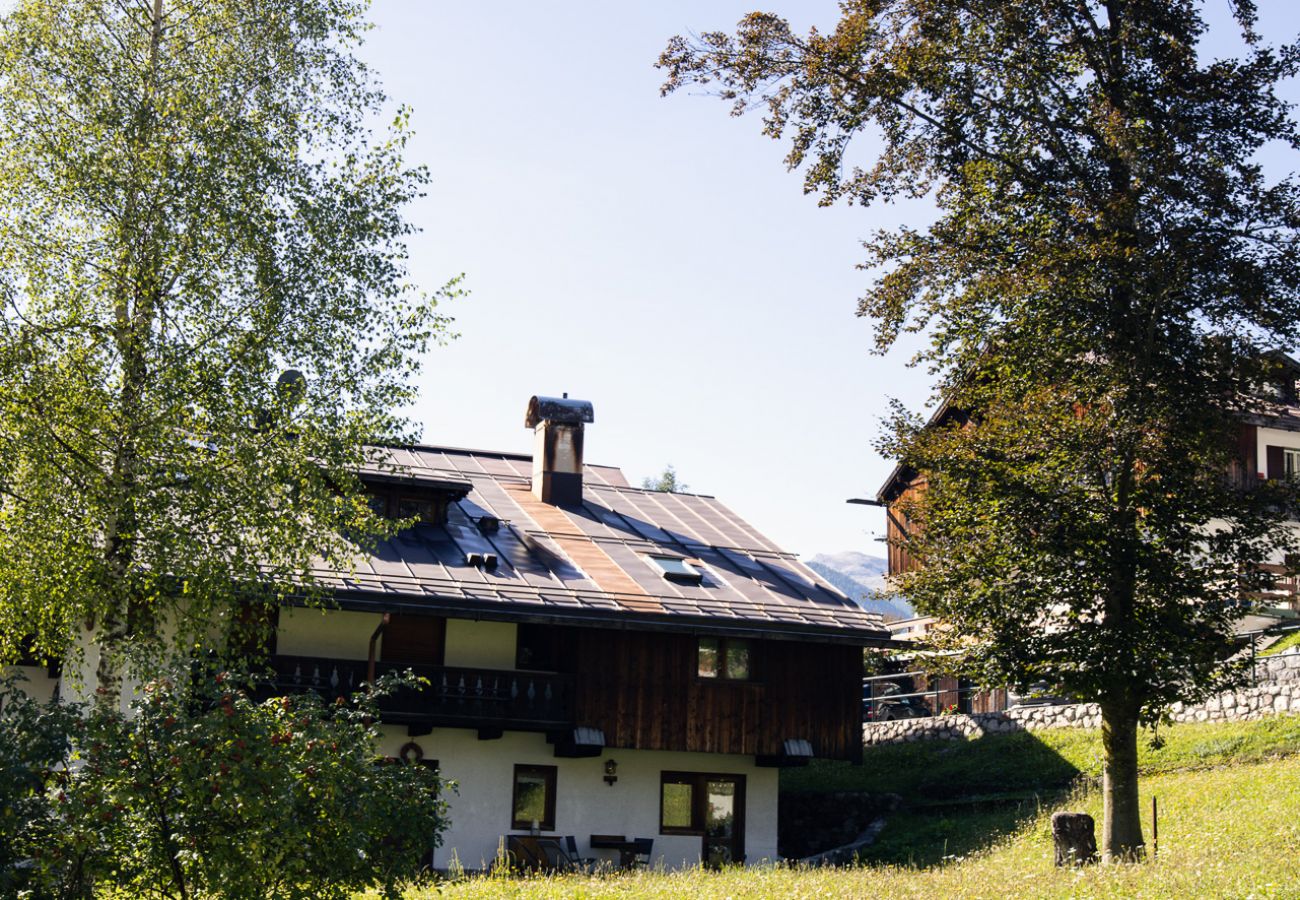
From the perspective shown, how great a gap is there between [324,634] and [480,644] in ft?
9.16

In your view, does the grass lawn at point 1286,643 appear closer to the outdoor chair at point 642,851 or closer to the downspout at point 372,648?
the outdoor chair at point 642,851

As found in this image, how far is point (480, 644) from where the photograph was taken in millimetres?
25797

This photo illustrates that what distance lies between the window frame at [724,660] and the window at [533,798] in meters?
3.22

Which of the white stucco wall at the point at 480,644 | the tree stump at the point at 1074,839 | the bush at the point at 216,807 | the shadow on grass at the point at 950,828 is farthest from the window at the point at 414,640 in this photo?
the bush at the point at 216,807

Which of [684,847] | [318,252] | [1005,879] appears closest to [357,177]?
[318,252]

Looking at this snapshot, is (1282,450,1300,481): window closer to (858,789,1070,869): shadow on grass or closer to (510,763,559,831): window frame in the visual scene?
(858,789,1070,869): shadow on grass

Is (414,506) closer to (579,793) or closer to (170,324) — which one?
(579,793)

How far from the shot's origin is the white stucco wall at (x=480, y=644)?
25547mm

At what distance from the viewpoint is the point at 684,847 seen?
26203 mm

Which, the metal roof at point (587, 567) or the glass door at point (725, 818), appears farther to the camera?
the glass door at point (725, 818)

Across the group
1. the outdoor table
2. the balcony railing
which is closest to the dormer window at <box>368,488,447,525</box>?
the balcony railing

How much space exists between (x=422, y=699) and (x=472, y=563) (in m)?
2.69

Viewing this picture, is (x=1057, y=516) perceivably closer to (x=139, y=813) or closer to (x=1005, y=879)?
(x=1005, y=879)

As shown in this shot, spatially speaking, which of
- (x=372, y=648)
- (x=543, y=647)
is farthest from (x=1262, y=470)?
(x=372, y=648)
